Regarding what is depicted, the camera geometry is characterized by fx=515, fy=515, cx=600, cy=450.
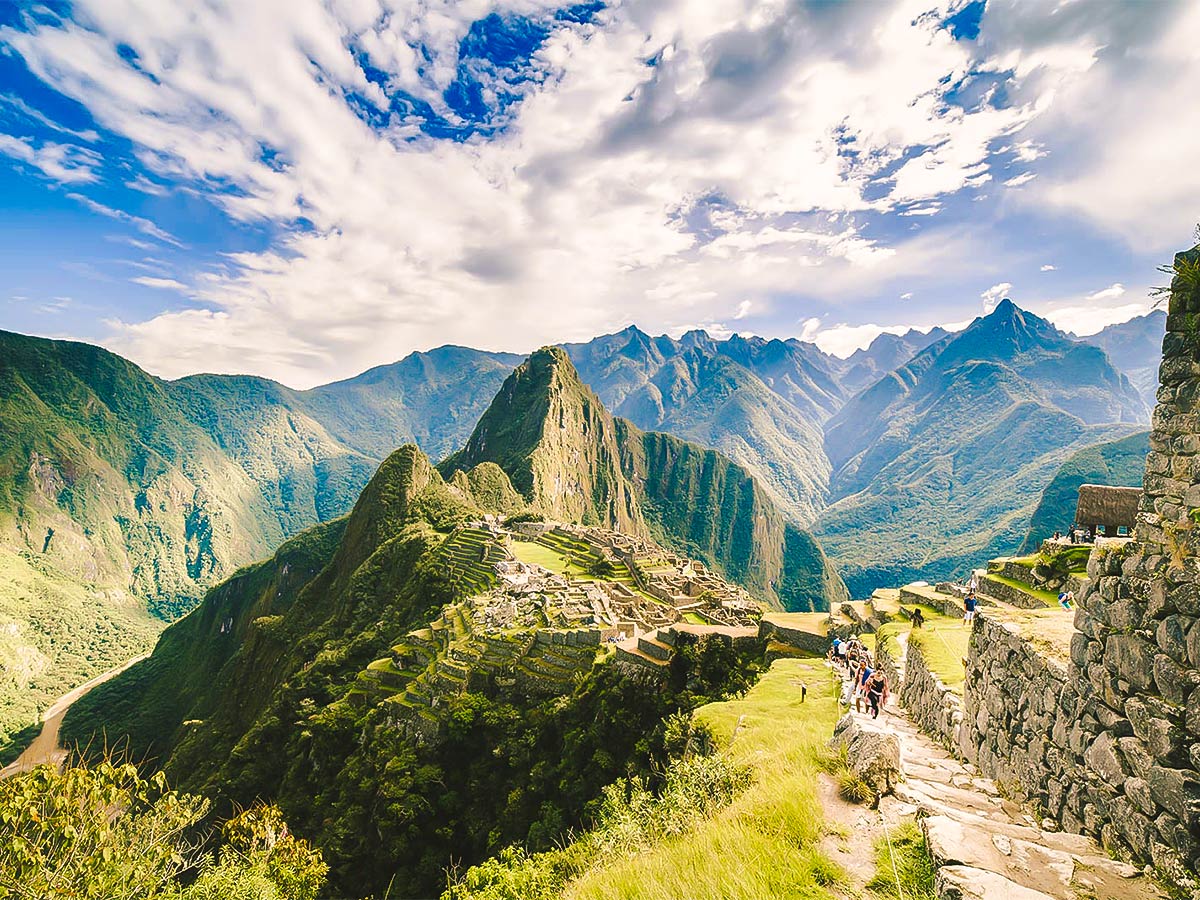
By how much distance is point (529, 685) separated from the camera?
28.0 metres

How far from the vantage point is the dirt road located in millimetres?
84812

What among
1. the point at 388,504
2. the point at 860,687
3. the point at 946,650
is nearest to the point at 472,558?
the point at 388,504

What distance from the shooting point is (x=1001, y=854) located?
4801 millimetres

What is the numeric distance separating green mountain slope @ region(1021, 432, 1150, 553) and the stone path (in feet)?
509

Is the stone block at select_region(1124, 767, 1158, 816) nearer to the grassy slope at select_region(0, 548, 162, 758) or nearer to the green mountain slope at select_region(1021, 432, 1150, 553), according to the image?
the grassy slope at select_region(0, 548, 162, 758)

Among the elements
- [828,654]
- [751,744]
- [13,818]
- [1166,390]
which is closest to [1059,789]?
[1166,390]

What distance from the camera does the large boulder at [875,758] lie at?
6934 millimetres

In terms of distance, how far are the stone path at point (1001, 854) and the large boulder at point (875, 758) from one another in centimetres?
16

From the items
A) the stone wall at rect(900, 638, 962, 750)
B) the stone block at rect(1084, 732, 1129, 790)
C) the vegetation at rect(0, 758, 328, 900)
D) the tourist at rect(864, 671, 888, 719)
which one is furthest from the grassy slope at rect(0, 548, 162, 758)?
the stone block at rect(1084, 732, 1129, 790)

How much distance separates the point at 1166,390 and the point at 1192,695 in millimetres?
2842

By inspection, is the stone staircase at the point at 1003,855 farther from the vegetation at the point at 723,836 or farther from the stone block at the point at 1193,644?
the stone block at the point at 1193,644

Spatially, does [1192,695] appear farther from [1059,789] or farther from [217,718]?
[217,718]

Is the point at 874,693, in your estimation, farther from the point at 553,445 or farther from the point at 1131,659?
the point at 553,445

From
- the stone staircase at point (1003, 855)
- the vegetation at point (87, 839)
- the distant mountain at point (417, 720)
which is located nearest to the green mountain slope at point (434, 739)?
the distant mountain at point (417, 720)
